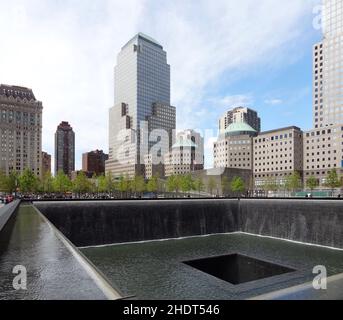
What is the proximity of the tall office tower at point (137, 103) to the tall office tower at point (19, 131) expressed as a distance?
4016 cm

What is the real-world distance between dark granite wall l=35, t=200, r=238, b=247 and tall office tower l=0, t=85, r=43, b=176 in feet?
410

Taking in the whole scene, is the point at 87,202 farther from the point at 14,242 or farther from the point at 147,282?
the point at 14,242

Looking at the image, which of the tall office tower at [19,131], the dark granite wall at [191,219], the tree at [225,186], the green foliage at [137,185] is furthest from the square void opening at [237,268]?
the tall office tower at [19,131]

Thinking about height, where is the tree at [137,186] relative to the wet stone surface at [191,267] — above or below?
above

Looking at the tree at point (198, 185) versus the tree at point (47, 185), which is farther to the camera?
the tree at point (198, 185)

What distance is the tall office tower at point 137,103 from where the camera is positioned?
544 feet

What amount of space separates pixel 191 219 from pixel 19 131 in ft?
429

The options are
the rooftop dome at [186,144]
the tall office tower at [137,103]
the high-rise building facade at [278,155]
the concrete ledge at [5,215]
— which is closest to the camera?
the concrete ledge at [5,215]

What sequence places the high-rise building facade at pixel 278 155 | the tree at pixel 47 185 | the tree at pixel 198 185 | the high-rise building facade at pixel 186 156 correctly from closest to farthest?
the tree at pixel 47 185, the tree at pixel 198 185, the high-rise building facade at pixel 278 155, the high-rise building facade at pixel 186 156

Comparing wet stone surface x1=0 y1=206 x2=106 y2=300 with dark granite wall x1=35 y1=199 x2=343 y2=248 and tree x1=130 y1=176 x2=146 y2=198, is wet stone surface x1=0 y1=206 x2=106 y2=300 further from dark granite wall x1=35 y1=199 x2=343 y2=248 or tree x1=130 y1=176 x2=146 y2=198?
tree x1=130 y1=176 x2=146 y2=198

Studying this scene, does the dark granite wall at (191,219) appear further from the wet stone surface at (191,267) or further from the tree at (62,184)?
the tree at (62,184)
